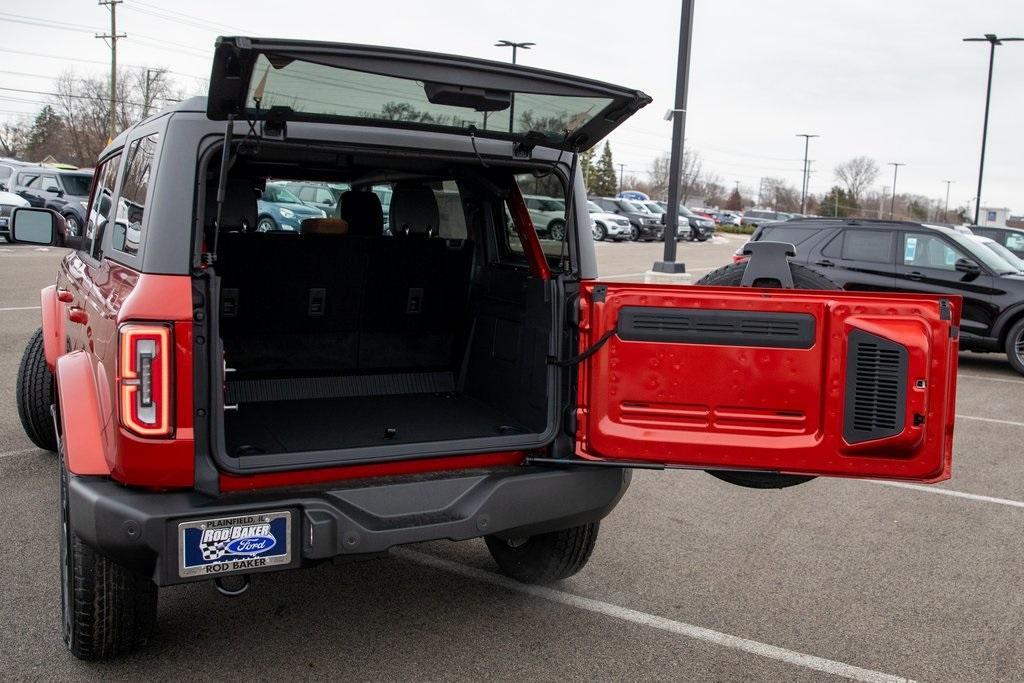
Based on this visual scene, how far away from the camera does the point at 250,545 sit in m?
3.00

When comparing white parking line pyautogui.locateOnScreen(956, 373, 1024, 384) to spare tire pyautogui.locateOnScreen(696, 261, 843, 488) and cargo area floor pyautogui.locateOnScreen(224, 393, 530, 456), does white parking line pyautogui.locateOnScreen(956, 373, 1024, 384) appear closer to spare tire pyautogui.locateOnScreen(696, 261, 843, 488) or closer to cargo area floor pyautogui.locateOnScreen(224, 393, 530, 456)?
spare tire pyautogui.locateOnScreen(696, 261, 843, 488)

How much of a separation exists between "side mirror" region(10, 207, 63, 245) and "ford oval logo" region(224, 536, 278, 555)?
2757 millimetres

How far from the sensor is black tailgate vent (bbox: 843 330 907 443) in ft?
10.9

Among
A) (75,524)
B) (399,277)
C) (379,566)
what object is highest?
(399,277)

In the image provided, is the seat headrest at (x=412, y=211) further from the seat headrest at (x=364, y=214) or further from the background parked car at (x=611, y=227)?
the background parked car at (x=611, y=227)

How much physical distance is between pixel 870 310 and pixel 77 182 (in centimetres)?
2497

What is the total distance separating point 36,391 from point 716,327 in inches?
170

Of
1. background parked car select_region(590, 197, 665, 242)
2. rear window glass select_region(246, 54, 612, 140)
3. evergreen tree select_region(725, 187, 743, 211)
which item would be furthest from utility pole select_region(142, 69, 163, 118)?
evergreen tree select_region(725, 187, 743, 211)

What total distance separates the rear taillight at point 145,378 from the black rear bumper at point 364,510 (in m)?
0.23

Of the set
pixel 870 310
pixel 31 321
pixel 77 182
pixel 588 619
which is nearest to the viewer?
pixel 870 310

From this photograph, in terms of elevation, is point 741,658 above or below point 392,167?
below

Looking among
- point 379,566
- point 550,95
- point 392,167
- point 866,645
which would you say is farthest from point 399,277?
point 866,645

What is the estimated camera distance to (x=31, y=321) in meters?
11.2

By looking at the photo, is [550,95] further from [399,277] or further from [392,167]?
[399,277]
